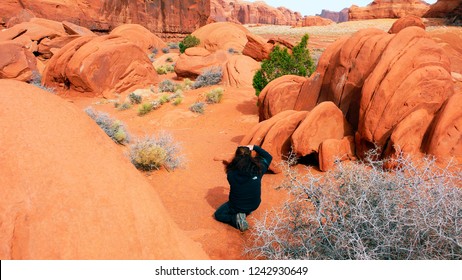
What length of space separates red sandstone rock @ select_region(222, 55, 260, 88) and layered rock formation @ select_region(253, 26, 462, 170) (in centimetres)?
844

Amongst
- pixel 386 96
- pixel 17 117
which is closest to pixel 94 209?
pixel 17 117

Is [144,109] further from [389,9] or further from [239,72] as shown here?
[389,9]

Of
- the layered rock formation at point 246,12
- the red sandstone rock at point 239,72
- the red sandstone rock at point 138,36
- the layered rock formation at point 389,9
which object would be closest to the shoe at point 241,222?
the red sandstone rock at point 239,72

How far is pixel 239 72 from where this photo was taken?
53.1ft

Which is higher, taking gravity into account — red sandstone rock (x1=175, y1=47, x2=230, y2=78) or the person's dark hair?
red sandstone rock (x1=175, y1=47, x2=230, y2=78)

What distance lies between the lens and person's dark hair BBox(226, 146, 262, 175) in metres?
4.41

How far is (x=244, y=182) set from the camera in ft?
14.6

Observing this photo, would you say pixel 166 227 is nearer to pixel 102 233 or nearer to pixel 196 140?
pixel 102 233

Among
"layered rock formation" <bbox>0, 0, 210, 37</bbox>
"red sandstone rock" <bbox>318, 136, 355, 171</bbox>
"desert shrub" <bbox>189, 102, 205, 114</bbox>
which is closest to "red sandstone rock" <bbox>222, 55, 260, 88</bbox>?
"desert shrub" <bbox>189, 102, 205, 114</bbox>

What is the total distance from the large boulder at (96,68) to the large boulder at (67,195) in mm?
14034

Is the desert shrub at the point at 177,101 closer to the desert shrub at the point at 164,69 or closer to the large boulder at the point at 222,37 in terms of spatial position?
the desert shrub at the point at 164,69

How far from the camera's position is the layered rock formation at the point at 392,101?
5.62 m

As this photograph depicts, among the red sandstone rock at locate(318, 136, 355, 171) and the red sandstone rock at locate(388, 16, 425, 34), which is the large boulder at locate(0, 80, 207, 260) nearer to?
the red sandstone rock at locate(318, 136, 355, 171)

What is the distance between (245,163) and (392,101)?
3.58 m
